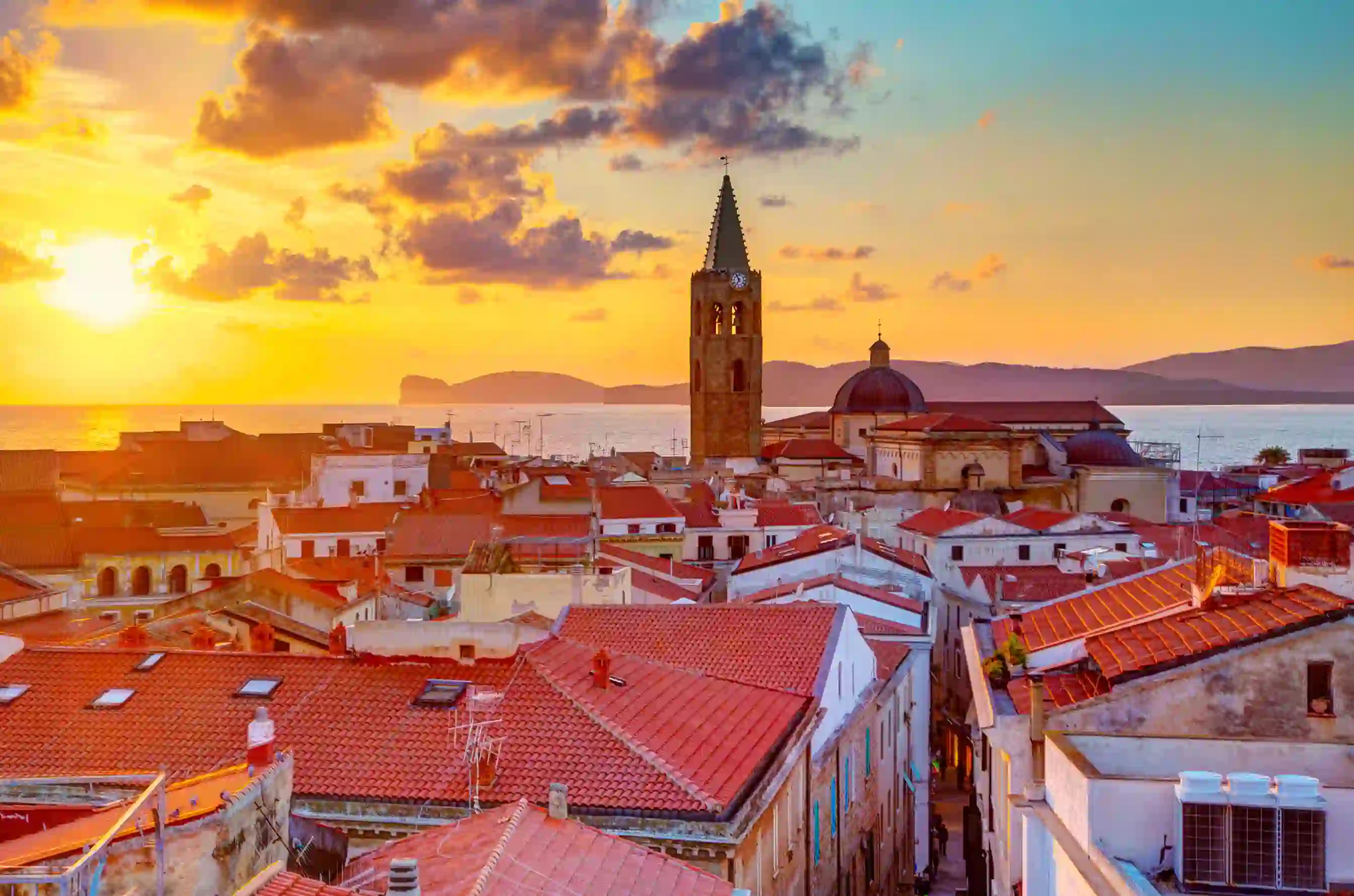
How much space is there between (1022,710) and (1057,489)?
68.7 metres

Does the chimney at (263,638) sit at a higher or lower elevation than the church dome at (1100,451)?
lower

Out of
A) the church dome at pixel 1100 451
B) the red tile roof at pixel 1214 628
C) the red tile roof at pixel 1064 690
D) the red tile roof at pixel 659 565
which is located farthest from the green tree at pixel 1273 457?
the red tile roof at pixel 1064 690

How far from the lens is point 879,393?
9156cm

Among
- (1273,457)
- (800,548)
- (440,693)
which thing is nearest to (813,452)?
(800,548)

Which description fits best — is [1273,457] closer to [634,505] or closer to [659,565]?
[634,505]

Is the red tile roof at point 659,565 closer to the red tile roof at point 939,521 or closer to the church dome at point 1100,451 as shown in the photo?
the red tile roof at point 939,521

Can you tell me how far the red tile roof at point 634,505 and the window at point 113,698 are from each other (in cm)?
3338

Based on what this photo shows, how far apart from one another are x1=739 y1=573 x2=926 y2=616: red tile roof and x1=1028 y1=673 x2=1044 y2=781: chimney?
57.5 feet

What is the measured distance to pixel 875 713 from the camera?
905 inches

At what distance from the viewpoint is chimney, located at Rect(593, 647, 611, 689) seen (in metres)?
16.5

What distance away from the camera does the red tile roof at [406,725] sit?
14.1 metres

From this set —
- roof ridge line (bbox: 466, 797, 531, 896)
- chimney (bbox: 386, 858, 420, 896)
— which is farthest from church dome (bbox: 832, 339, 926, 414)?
chimney (bbox: 386, 858, 420, 896)

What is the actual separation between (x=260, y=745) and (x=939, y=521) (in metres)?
43.1

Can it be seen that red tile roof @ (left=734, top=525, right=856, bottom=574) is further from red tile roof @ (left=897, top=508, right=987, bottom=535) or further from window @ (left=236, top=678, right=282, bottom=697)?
window @ (left=236, top=678, right=282, bottom=697)
